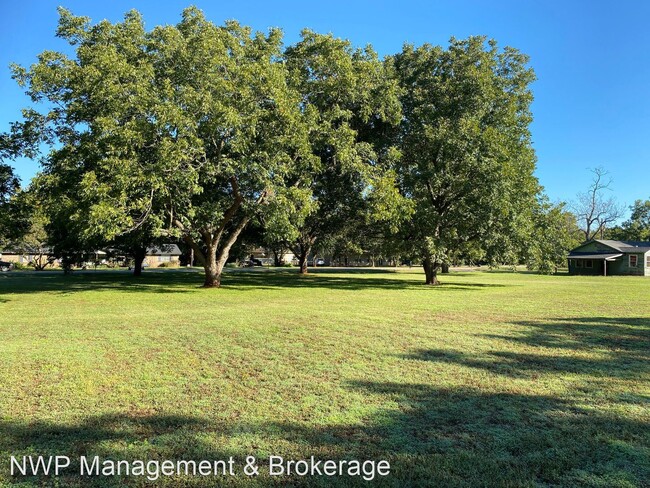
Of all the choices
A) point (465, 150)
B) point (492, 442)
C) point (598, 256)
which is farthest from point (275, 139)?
point (598, 256)

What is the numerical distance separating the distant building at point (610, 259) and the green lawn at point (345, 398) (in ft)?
152

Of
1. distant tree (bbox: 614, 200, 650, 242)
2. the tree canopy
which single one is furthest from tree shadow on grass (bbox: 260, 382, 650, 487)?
distant tree (bbox: 614, 200, 650, 242)

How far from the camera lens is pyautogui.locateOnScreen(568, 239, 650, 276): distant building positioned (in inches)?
1863

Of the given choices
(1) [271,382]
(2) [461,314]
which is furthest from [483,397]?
(2) [461,314]

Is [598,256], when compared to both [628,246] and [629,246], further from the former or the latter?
[629,246]

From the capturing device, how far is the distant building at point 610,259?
4731 centimetres

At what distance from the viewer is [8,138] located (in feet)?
63.3

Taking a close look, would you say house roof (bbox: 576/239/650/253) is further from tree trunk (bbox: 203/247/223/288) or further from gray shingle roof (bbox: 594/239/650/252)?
tree trunk (bbox: 203/247/223/288)

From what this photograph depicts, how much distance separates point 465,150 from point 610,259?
37449 mm

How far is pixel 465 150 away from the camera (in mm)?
22141

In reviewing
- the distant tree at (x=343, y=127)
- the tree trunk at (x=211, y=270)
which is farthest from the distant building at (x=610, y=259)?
the tree trunk at (x=211, y=270)

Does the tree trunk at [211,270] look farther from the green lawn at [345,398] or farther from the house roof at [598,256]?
the house roof at [598,256]

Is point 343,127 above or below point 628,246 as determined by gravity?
above

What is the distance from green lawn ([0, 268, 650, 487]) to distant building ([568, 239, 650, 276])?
46.2 metres
